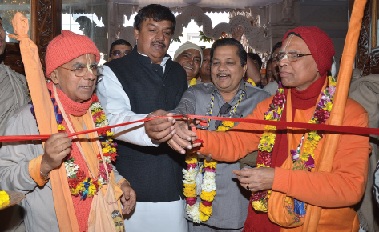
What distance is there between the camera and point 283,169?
2752 millimetres

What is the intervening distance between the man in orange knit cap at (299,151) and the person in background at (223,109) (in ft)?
0.89

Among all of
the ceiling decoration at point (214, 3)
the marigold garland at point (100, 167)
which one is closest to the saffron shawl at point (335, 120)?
the marigold garland at point (100, 167)

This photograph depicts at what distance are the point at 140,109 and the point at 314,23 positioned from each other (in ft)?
50.1

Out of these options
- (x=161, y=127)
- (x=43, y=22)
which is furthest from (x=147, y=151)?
(x=43, y=22)

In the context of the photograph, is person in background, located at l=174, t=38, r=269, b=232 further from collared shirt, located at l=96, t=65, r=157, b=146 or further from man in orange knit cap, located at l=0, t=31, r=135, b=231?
man in orange knit cap, located at l=0, t=31, r=135, b=231

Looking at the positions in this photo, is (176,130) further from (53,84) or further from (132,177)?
(53,84)

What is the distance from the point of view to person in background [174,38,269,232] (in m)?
3.53

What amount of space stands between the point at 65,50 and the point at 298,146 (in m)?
1.83

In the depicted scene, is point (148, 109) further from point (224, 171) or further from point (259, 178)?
point (259, 178)

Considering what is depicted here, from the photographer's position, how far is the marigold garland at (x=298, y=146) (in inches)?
112

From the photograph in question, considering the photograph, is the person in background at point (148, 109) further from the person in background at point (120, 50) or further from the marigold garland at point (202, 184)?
the person in background at point (120, 50)

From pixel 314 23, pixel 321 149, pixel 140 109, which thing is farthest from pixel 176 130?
pixel 314 23

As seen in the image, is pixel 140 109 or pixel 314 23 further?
pixel 314 23

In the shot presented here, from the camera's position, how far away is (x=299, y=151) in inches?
117
